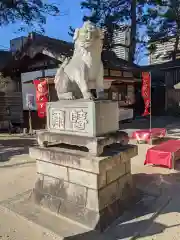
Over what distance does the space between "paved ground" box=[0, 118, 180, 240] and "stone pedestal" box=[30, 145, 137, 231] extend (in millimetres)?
241

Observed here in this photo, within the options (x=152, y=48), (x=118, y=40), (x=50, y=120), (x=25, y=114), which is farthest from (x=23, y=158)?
(x=118, y=40)

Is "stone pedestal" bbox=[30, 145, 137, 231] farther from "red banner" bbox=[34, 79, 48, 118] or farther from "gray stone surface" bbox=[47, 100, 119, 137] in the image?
"red banner" bbox=[34, 79, 48, 118]

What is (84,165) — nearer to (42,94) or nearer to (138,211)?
(138,211)

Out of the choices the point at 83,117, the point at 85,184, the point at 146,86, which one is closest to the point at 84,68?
the point at 83,117

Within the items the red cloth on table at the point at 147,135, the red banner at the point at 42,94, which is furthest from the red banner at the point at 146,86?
the red banner at the point at 42,94

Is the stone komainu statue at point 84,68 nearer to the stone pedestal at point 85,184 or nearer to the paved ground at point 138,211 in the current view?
the stone pedestal at point 85,184

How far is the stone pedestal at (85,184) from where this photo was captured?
3.11m

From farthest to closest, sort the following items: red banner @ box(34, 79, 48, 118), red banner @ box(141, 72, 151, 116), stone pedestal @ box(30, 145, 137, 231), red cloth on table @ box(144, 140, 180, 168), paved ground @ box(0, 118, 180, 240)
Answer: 1. red banner @ box(141, 72, 151, 116)
2. red banner @ box(34, 79, 48, 118)
3. red cloth on table @ box(144, 140, 180, 168)
4. stone pedestal @ box(30, 145, 137, 231)
5. paved ground @ box(0, 118, 180, 240)

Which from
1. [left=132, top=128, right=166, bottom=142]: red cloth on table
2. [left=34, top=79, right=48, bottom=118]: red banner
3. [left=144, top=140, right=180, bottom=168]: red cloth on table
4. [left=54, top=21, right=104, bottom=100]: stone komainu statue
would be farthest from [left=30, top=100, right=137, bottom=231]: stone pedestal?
[left=34, top=79, right=48, bottom=118]: red banner

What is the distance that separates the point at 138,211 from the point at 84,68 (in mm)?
2350

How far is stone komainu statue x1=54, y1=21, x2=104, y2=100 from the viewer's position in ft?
10.5

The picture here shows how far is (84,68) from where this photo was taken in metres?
3.25

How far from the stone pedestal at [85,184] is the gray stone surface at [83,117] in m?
0.33

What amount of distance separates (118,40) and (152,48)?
493 centimetres
